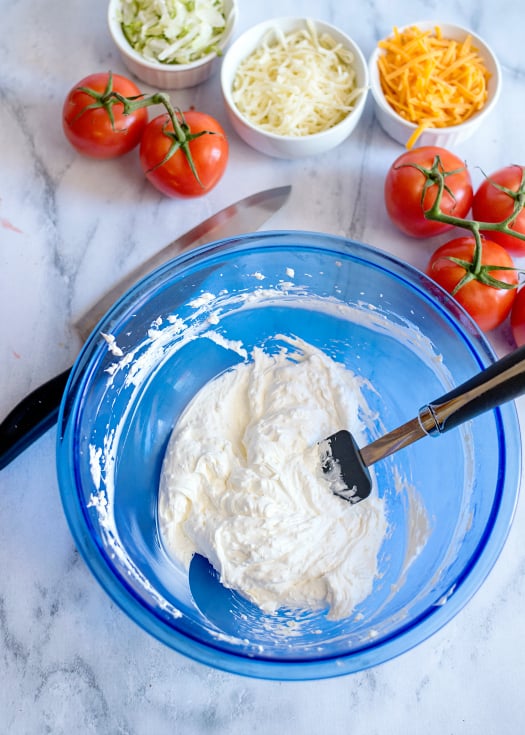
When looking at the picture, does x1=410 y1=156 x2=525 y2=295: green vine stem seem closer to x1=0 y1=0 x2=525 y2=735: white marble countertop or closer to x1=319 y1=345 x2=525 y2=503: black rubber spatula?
x1=0 y1=0 x2=525 y2=735: white marble countertop

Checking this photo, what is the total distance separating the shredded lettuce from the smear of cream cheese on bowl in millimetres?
631

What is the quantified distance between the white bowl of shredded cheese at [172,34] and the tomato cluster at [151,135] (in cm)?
10

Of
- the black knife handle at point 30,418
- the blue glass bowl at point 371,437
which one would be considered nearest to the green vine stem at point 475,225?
the blue glass bowl at point 371,437

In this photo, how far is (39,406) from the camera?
5.10ft

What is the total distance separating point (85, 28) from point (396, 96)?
0.83 meters

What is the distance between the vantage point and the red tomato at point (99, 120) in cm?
173

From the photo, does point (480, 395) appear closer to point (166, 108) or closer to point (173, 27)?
point (166, 108)

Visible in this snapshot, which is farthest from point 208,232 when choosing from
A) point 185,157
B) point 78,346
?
point 78,346

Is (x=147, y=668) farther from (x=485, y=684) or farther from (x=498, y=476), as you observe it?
(x=498, y=476)

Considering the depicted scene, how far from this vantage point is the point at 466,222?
5.21 ft

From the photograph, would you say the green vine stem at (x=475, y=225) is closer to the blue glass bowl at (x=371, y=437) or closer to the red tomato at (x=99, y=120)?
the blue glass bowl at (x=371, y=437)

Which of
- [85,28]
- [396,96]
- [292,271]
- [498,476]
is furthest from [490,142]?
[85,28]

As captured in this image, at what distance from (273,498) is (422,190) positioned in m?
0.75

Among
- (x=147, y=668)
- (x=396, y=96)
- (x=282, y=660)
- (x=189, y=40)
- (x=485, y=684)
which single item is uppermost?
(x=189, y=40)
